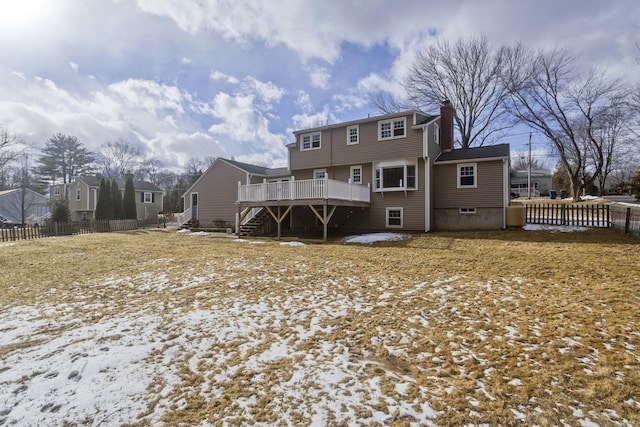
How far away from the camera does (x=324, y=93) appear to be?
76.2ft

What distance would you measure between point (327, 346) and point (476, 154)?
16320 millimetres

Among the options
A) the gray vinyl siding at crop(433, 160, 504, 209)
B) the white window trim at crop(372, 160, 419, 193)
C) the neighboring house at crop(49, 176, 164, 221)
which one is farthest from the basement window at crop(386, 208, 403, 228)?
the neighboring house at crop(49, 176, 164, 221)

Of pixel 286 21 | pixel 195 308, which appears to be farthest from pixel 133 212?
pixel 195 308

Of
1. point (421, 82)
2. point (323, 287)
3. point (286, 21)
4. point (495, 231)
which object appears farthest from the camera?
point (421, 82)

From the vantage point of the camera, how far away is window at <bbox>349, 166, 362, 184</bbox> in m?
18.4

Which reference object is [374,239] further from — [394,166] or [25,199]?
[25,199]

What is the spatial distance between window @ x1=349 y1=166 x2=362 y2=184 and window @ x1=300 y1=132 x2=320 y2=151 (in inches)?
112

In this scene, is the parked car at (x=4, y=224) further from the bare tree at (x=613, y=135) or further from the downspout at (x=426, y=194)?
the bare tree at (x=613, y=135)

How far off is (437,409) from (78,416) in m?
3.34

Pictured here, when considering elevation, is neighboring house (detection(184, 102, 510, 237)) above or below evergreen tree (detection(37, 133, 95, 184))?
below

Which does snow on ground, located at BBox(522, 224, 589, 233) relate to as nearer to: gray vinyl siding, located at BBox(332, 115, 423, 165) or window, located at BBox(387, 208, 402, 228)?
window, located at BBox(387, 208, 402, 228)

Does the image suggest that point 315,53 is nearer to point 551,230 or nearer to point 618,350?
point 551,230

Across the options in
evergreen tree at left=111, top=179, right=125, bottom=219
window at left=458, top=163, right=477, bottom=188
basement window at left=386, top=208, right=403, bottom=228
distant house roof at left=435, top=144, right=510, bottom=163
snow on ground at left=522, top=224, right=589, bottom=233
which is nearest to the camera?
snow on ground at left=522, top=224, right=589, bottom=233

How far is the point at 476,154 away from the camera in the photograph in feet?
55.4
